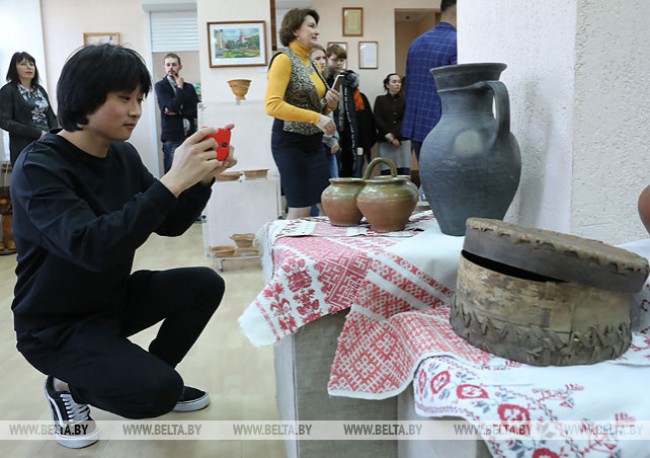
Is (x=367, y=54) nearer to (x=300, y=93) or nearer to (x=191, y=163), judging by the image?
(x=300, y=93)

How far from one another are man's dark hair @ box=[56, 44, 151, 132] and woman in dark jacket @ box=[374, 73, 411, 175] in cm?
474

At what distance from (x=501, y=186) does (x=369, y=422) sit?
1.92 feet

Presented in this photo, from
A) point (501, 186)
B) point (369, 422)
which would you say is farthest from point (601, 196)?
point (369, 422)

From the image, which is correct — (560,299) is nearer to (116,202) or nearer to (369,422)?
(369,422)

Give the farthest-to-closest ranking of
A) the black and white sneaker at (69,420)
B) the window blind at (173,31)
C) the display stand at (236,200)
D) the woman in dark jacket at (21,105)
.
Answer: the window blind at (173,31), the woman in dark jacket at (21,105), the display stand at (236,200), the black and white sneaker at (69,420)

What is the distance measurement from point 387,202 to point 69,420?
1.09 meters

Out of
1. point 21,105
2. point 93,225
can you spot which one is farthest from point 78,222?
point 21,105

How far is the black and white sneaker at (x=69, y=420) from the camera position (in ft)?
5.41

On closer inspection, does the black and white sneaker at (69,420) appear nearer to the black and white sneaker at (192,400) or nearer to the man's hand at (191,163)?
the black and white sneaker at (192,400)

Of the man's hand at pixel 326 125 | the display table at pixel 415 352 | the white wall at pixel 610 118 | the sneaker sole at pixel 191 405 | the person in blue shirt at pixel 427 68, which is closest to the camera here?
the display table at pixel 415 352

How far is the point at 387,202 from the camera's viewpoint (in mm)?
1398

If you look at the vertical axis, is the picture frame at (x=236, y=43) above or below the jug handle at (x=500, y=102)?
above

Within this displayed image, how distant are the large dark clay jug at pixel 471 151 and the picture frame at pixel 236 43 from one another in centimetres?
321

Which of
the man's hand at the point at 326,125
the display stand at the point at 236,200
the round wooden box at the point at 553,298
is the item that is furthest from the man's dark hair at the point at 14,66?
the round wooden box at the point at 553,298
